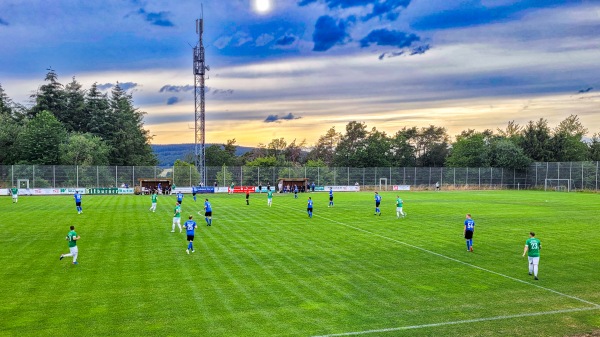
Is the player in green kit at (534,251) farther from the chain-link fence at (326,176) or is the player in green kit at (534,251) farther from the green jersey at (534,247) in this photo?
the chain-link fence at (326,176)

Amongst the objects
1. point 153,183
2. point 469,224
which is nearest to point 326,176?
point 153,183

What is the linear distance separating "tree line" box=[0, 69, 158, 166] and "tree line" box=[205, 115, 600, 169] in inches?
1068

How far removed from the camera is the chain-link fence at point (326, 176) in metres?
71.9

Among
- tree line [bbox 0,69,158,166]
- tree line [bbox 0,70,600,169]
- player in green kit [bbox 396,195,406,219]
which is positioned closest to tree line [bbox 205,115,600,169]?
tree line [bbox 0,70,600,169]

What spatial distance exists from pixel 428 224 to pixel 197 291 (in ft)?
74.2

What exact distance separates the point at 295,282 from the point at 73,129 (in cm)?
10012

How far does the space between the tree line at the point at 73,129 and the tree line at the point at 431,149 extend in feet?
89.0

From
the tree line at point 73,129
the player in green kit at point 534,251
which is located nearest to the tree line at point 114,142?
→ the tree line at point 73,129

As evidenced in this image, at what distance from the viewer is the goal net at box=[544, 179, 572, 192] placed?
90.1 metres

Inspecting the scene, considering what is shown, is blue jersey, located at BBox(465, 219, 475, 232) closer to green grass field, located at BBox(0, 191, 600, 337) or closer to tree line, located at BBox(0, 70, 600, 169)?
green grass field, located at BBox(0, 191, 600, 337)

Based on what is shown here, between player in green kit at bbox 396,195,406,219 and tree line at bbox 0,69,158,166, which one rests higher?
tree line at bbox 0,69,158,166

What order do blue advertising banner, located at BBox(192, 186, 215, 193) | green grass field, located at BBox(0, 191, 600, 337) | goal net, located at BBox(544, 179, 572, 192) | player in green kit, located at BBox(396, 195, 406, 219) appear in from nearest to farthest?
1. green grass field, located at BBox(0, 191, 600, 337)
2. player in green kit, located at BBox(396, 195, 406, 219)
3. blue advertising banner, located at BBox(192, 186, 215, 193)
4. goal net, located at BBox(544, 179, 572, 192)

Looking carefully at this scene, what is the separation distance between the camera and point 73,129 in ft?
345

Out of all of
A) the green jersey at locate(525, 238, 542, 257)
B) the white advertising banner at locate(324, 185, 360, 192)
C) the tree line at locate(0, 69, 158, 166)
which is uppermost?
the tree line at locate(0, 69, 158, 166)
